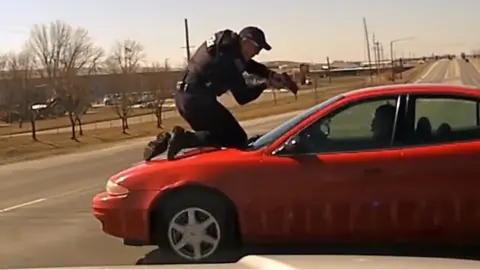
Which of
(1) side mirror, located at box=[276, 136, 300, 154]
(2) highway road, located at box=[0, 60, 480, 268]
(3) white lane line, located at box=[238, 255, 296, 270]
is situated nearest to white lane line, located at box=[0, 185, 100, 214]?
(2) highway road, located at box=[0, 60, 480, 268]

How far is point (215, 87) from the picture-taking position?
747 cm

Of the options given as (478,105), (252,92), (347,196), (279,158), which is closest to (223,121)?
(252,92)

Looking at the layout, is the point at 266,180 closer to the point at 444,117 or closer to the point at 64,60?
the point at 444,117

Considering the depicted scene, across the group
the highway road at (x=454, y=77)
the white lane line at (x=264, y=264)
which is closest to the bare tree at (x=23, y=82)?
the highway road at (x=454, y=77)

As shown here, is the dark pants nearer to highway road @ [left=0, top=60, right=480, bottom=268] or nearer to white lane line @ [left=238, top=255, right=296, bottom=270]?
highway road @ [left=0, top=60, right=480, bottom=268]

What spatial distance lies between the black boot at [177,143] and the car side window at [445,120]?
194 centimetres

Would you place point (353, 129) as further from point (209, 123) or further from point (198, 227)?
point (198, 227)

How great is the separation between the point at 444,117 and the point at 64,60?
9544 cm

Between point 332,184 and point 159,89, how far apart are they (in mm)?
52695

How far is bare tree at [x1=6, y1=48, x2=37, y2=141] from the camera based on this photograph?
215ft

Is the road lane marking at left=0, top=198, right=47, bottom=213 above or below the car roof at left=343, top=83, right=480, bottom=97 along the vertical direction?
below

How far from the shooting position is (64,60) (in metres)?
99.4

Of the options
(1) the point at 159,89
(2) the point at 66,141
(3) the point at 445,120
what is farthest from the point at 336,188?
(1) the point at 159,89

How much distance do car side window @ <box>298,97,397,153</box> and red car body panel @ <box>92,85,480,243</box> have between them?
108 mm
